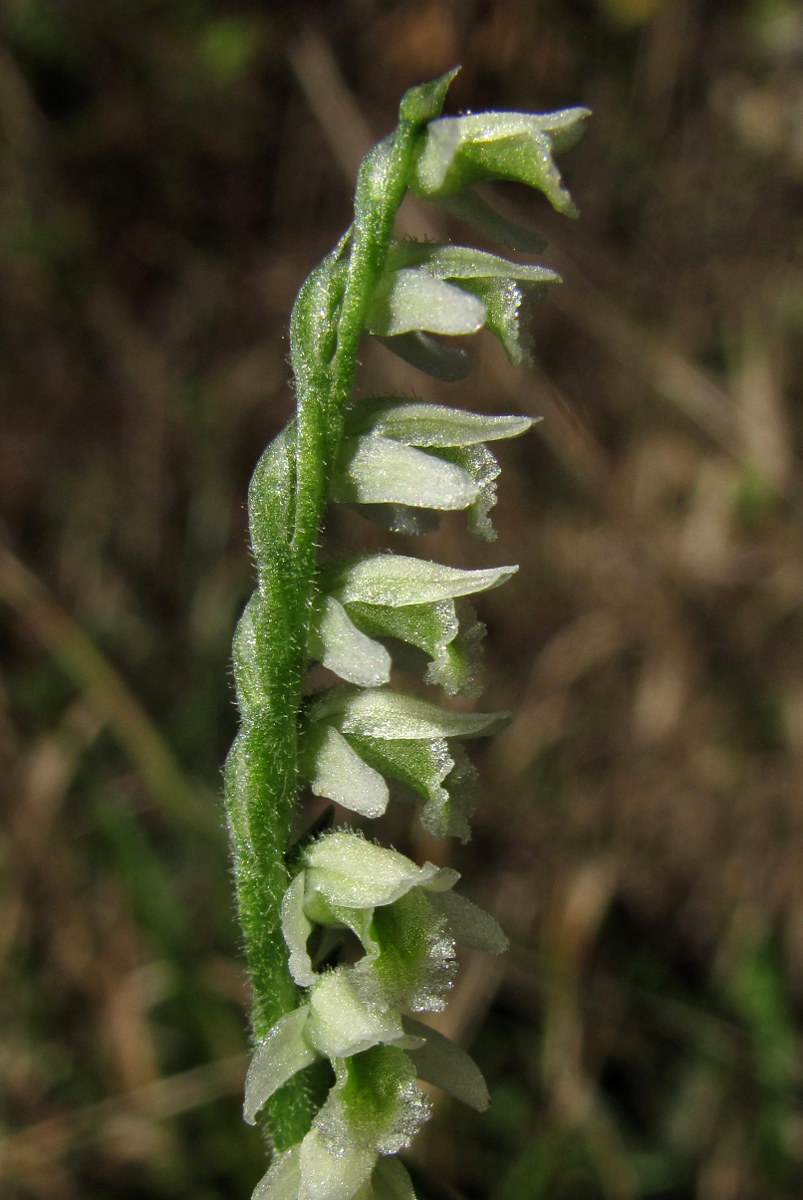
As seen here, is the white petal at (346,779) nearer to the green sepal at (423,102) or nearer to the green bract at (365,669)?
the green bract at (365,669)

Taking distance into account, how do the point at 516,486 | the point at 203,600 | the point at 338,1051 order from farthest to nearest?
1. the point at 516,486
2. the point at 203,600
3. the point at 338,1051

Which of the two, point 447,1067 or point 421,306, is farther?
point 447,1067

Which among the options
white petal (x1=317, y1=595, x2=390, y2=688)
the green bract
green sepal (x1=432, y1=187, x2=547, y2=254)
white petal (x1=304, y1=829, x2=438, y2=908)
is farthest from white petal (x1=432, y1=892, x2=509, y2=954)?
green sepal (x1=432, y1=187, x2=547, y2=254)

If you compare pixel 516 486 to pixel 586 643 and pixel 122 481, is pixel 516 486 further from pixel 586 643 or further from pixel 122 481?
pixel 122 481

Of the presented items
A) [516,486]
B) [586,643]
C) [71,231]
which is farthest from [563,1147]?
[71,231]

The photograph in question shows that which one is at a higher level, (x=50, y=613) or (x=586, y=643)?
(x=50, y=613)

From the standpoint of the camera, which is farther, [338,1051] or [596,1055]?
[596,1055]

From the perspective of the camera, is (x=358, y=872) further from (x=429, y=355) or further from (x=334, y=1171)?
(x=429, y=355)

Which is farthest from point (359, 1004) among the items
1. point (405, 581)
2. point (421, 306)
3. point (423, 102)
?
point (423, 102)
